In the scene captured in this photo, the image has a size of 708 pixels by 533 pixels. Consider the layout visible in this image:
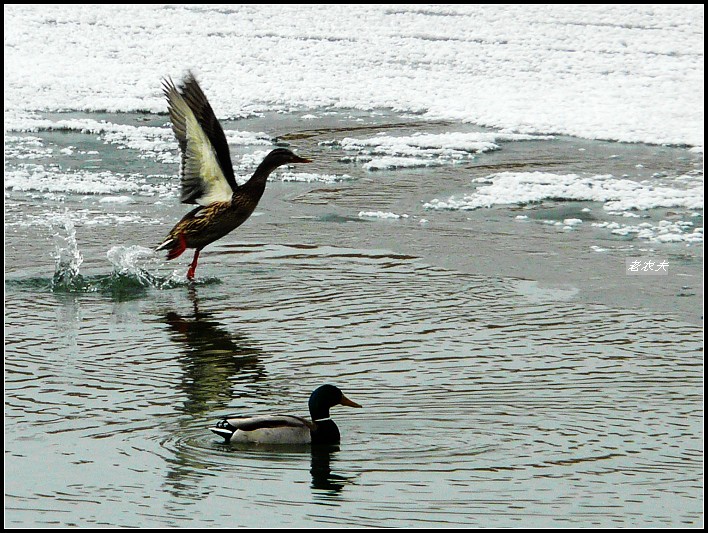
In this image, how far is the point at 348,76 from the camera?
19.2 metres

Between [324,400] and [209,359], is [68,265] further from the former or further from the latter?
[324,400]

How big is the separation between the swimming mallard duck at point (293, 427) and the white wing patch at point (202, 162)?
144 inches

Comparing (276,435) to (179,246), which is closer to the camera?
(276,435)

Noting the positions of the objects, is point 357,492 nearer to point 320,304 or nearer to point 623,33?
point 320,304

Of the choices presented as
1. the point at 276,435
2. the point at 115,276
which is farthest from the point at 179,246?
the point at 276,435

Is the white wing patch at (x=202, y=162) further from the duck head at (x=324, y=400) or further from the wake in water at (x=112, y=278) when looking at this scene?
the duck head at (x=324, y=400)

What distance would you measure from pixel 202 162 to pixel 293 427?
3.99m

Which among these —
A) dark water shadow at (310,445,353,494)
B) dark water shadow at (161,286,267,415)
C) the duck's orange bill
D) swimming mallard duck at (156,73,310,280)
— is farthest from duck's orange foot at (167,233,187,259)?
dark water shadow at (310,445,353,494)

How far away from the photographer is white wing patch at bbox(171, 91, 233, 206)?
9938 mm

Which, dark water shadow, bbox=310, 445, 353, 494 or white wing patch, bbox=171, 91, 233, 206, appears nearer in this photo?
dark water shadow, bbox=310, 445, 353, 494

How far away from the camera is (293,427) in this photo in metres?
6.60

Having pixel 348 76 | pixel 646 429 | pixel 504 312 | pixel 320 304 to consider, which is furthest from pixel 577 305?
pixel 348 76

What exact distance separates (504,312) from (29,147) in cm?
758

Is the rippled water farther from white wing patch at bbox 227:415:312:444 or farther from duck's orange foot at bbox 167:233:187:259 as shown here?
duck's orange foot at bbox 167:233:187:259
